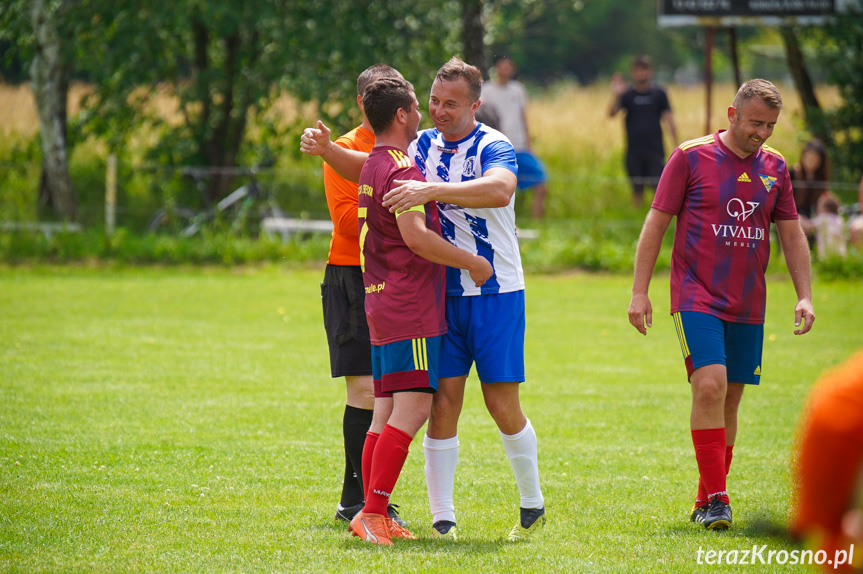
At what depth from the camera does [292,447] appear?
6020mm

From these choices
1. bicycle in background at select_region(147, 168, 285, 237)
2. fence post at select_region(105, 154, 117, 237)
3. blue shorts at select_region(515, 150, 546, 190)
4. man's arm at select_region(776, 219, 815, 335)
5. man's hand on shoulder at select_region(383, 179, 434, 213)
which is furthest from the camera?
bicycle in background at select_region(147, 168, 285, 237)

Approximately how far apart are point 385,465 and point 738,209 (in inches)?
81.8

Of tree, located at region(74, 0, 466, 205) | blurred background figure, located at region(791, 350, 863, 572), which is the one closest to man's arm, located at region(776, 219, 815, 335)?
blurred background figure, located at region(791, 350, 863, 572)

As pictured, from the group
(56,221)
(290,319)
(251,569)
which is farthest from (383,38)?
(251,569)

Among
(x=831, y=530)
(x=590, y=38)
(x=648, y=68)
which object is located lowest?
(x=831, y=530)

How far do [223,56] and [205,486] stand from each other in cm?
1460

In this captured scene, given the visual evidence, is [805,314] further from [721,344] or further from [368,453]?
[368,453]

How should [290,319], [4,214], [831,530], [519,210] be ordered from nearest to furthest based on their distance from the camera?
[831,530], [290,319], [4,214], [519,210]

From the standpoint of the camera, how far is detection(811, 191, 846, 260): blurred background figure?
13.6m

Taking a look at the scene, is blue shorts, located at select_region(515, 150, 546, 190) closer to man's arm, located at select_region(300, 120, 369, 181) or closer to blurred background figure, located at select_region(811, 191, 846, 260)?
blurred background figure, located at select_region(811, 191, 846, 260)

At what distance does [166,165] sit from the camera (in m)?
17.9

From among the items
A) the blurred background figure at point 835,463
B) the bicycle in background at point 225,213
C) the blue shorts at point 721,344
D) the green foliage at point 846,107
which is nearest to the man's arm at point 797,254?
the blue shorts at point 721,344

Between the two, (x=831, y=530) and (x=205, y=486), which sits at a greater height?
(x=831, y=530)

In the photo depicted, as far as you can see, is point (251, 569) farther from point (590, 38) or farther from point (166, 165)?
point (590, 38)
